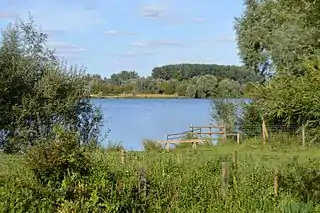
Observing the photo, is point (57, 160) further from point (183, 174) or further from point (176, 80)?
point (176, 80)

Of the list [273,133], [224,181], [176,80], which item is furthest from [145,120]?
[224,181]

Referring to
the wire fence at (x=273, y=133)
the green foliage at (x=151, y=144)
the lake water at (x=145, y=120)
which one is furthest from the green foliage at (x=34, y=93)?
the wire fence at (x=273, y=133)

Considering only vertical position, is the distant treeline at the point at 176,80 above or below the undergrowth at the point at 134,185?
above

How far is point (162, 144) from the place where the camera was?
89.0ft

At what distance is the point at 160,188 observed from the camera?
10.2 metres

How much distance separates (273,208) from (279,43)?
16.6m

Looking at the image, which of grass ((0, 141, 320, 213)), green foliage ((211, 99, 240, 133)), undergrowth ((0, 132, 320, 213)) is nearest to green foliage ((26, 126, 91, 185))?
undergrowth ((0, 132, 320, 213))

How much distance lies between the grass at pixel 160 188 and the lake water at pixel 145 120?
280 inches

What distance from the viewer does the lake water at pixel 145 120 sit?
2759 centimetres

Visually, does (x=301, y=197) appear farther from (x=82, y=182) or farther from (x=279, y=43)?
(x=279, y=43)

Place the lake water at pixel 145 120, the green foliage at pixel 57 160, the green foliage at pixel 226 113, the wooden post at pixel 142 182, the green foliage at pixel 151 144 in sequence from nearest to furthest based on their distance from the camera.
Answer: the green foliage at pixel 57 160, the wooden post at pixel 142 182, the green foliage at pixel 151 144, the lake water at pixel 145 120, the green foliage at pixel 226 113

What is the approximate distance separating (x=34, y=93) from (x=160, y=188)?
8.10 metres

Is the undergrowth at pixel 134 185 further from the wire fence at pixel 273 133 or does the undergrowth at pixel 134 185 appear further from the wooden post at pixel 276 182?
the wire fence at pixel 273 133

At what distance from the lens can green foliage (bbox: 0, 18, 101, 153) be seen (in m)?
16.7
